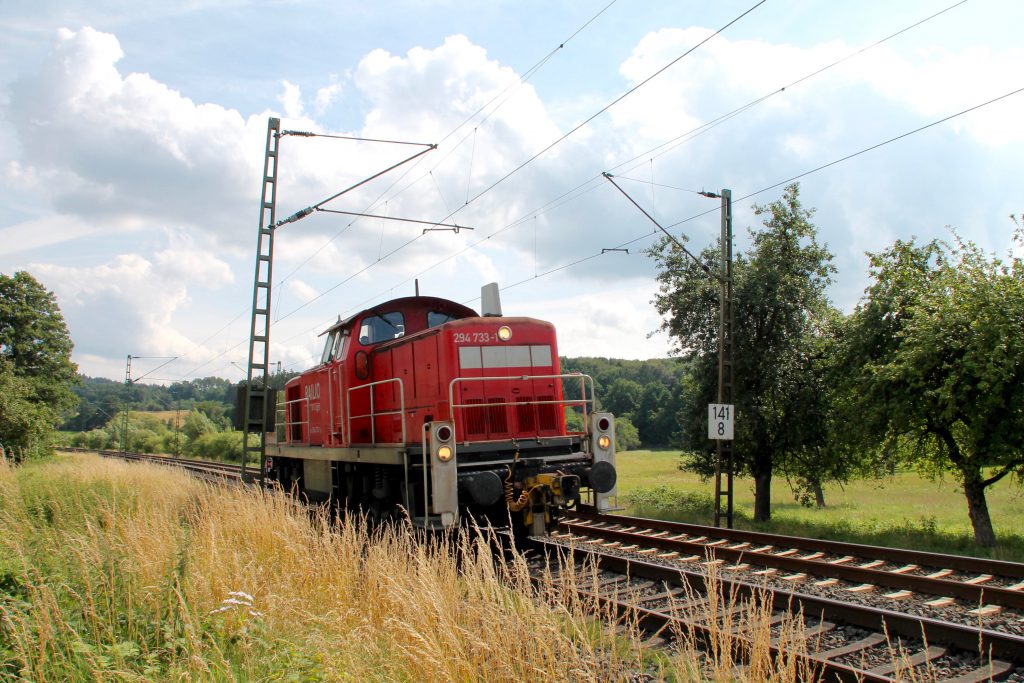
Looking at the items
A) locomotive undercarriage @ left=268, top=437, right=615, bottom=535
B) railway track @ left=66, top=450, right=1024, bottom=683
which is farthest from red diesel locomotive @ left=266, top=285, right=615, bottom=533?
railway track @ left=66, top=450, right=1024, bottom=683

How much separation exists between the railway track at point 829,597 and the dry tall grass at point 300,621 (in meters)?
0.24

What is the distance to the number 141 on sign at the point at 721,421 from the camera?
619 inches

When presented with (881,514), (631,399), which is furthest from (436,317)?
(631,399)

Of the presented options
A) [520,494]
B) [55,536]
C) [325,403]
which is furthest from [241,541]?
[325,403]

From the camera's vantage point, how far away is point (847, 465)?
64.7ft

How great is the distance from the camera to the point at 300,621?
18.4 feet

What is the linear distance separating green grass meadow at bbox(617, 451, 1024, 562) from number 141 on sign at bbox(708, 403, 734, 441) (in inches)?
90.1

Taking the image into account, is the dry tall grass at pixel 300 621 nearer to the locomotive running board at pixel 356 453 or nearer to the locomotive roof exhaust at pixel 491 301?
the locomotive running board at pixel 356 453

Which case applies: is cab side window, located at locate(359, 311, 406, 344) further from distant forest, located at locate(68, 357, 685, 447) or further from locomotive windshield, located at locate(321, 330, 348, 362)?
distant forest, located at locate(68, 357, 685, 447)

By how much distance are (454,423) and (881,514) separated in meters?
17.9

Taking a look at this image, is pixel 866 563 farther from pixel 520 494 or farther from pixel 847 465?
pixel 847 465

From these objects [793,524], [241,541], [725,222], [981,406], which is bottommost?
[793,524]

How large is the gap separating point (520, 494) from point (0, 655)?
5.93m

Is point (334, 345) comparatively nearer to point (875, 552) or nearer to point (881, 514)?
point (875, 552)
